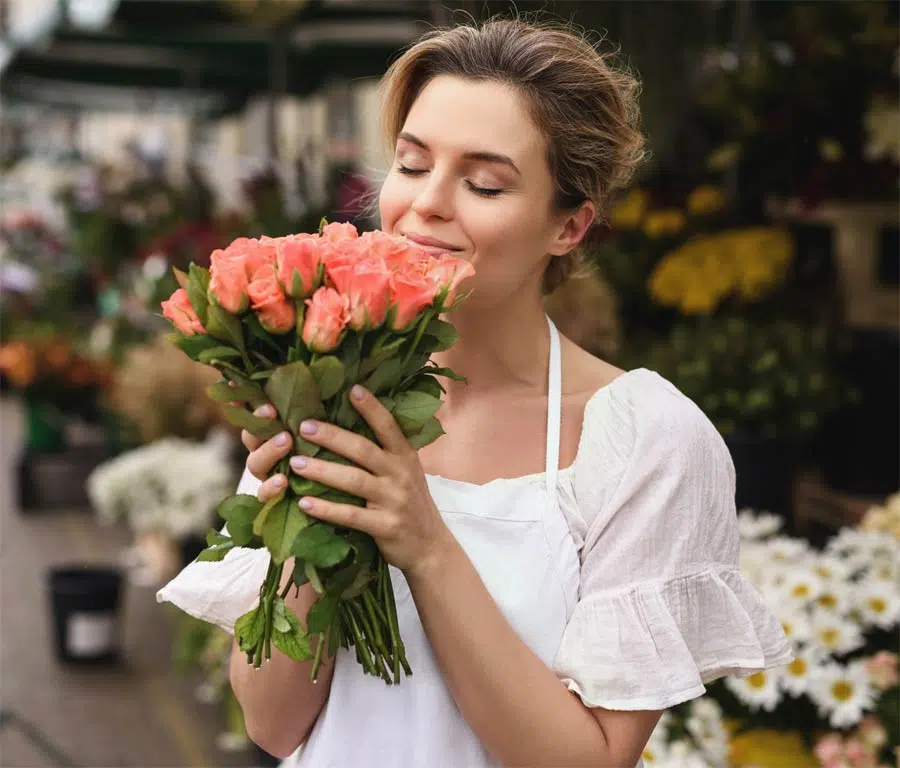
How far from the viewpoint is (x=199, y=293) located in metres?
1.43

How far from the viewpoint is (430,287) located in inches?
56.6

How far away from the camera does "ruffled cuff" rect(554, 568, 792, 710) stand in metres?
1.61

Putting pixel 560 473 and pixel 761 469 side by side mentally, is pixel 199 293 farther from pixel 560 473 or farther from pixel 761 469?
pixel 761 469

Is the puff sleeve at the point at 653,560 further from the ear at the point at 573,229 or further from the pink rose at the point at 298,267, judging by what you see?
the pink rose at the point at 298,267

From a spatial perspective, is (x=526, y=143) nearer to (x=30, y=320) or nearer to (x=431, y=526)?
(x=431, y=526)

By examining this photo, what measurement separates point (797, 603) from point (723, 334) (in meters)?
1.07

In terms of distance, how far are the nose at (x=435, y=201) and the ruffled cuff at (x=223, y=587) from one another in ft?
1.76

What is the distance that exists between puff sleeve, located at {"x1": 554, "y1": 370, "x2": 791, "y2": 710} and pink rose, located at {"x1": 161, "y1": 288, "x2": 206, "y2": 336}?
561mm

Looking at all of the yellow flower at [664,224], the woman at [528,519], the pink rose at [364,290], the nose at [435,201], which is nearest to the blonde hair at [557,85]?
the woman at [528,519]

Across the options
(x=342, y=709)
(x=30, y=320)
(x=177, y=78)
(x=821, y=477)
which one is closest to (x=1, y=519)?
(x=30, y=320)

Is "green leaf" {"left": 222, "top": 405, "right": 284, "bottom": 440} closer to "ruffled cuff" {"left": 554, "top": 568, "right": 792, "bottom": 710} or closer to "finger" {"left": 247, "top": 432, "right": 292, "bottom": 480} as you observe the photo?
"finger" {"left": 247, "top": 432, "right": 292, "bottom": 480}

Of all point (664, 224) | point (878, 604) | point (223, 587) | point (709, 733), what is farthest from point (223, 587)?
point (664, 224)

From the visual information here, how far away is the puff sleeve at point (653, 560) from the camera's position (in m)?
1.62

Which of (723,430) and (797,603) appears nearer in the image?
(797,603)
